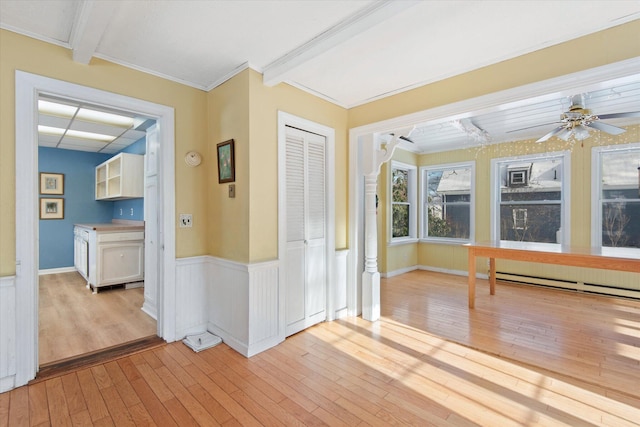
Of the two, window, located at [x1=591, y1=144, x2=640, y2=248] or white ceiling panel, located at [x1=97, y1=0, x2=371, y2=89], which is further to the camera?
window, located at [x1=591, y1=144, x2=640, y2=248]

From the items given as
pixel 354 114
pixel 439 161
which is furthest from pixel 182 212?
pixel 439 161

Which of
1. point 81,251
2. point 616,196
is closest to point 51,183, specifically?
point 81,251

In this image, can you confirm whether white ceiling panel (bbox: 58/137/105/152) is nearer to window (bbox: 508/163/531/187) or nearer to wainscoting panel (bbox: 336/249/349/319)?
wainscoting panel (bbox: 336/249/349/319)

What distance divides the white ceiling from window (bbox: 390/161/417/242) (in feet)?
10.6

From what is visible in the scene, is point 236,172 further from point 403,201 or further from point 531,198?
point 531,198

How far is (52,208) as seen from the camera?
563cm

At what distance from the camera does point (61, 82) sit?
7.27ft

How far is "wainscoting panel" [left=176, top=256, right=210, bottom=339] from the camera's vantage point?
9.26 ft

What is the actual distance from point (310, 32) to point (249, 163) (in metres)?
1.11

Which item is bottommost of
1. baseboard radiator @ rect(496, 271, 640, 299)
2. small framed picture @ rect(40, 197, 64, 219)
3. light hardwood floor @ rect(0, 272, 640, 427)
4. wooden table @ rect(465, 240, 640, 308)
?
light hardwood floor @ rect(0, 272, 640, 427)

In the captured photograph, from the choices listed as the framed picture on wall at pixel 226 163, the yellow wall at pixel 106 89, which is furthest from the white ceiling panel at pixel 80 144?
the framed picture on wall at pixel 226 163

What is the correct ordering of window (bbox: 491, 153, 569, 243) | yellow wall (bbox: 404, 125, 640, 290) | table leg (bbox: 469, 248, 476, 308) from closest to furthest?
table leg (bbox: 469, 248, 476, 308), yellow wall (bbox: 404, 125, 640, 290), window (bbox: 491, 153, 569, 243)

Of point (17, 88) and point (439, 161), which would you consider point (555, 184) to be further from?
point (17, 88)

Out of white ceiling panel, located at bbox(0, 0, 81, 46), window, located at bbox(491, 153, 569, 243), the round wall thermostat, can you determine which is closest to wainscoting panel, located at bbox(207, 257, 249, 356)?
the round wall thermostat
